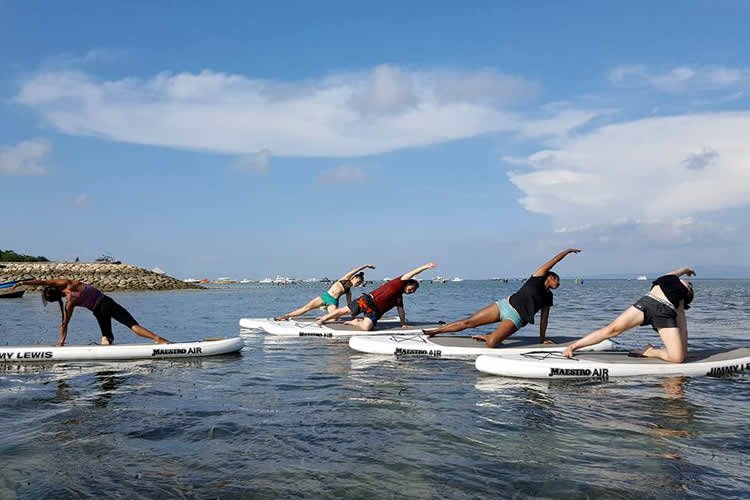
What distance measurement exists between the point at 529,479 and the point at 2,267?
78.6m

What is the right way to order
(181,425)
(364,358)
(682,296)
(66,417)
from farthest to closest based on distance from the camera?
(364,358)
(682,296)
(66,417)
(181,425)

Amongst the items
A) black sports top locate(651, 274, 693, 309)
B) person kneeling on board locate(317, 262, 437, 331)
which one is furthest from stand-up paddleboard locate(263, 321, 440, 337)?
black sports top locate(651, 274, 693, 309)

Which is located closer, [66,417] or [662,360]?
[66,417]

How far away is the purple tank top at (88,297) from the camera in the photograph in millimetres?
13281

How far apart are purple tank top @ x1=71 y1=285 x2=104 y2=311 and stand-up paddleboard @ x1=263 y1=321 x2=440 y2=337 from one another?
7.12 metres

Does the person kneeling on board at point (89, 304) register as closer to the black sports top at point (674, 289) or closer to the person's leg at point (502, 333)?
the person's leg at point (502, 333)

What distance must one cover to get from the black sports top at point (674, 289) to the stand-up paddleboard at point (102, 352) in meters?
10.8

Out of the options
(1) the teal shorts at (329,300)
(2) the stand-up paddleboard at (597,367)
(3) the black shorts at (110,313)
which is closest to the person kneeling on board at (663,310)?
(2) the stand-up paddleboard at (597,367)

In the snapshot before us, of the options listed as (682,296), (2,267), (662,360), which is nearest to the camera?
(682,296)

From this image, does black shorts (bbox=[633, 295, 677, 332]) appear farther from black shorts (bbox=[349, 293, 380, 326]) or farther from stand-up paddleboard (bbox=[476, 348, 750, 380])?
black shorts (bbox=[349, 293, 380, 326])

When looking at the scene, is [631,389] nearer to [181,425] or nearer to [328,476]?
[328,476]

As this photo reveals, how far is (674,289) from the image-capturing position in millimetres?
10711

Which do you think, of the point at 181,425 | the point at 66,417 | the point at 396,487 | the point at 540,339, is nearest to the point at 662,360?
the point at 540,339

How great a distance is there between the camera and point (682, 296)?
35.2 feet
